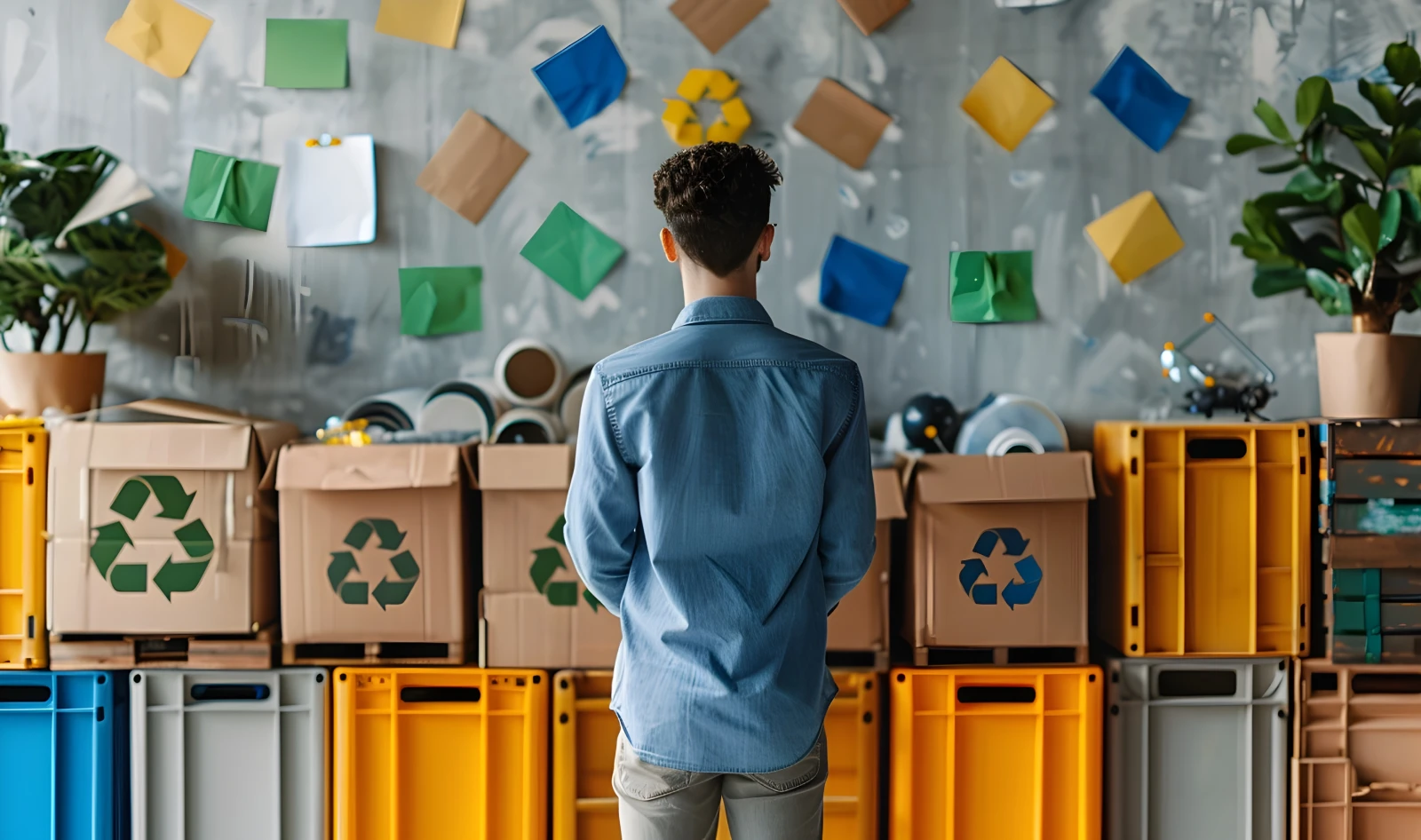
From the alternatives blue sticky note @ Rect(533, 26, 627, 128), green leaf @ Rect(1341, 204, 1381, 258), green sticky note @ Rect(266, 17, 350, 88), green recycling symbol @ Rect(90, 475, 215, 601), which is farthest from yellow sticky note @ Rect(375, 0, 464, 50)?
green leaf @ Rect(1341, 204, 1381, 258)

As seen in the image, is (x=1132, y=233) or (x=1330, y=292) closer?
(x=1330, y=292)

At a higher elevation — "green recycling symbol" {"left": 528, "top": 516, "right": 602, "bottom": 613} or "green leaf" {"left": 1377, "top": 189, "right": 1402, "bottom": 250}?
"green leaf" {"left": 1377, "top": 189, "right": 1402, "bottom": 250}

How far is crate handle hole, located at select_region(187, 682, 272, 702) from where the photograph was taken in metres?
2.25

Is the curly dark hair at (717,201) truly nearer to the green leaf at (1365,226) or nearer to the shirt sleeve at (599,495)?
the shirt sleeve at (599,495)

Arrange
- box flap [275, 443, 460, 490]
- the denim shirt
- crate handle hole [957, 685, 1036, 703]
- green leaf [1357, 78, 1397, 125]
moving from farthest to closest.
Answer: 1. green leaf [1357, 78, 1397, 125]
2. crate handle hole [957, 685, 1036, 703]
3. box flap [275, 443, 460, 490]
4. the denim shirt

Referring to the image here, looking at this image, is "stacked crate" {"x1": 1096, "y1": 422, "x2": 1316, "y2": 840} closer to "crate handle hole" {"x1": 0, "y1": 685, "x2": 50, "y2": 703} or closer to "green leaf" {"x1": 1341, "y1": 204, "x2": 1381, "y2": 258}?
"green leaf" {"x1": 1341, "y1": 204, "x2": 1381, "y2": 258}

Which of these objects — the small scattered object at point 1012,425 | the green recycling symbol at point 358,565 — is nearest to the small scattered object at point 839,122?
the small scattered object at point 1012,425

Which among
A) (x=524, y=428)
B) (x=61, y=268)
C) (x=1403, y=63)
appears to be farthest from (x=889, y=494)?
(x=61, y=268)

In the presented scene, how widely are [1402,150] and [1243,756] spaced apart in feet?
4.60

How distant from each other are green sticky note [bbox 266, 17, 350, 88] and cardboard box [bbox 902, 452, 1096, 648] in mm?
1794

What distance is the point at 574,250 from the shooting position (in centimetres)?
268

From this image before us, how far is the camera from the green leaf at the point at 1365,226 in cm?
229

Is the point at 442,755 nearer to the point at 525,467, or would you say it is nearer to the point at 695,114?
the point at 525,467

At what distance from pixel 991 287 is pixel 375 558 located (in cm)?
162
